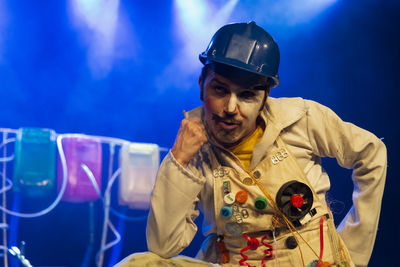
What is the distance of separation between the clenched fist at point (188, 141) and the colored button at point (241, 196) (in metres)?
0.20

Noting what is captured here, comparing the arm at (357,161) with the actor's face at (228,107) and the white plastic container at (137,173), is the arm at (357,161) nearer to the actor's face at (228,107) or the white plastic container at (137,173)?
the actor's face at (228,107)

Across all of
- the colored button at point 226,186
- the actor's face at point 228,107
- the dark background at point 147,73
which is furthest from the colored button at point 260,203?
the dark background at point 147,73

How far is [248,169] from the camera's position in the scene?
1800 millimetres

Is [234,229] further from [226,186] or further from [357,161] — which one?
[357,161]

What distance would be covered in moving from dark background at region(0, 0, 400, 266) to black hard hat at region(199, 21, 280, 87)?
1.50 metres

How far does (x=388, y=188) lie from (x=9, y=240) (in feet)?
7.41

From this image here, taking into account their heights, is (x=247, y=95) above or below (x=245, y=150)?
above

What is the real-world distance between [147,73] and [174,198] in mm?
1660

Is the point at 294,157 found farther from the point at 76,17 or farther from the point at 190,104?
the point at 76,17

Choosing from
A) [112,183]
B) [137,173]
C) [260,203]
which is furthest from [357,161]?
[112,183]

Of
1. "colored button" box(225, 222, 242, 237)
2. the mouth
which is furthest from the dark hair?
"colored button" box(225, 222, 242, 237)

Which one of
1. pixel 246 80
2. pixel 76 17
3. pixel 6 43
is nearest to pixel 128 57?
pixel 76 17

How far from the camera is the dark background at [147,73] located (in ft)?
9.91

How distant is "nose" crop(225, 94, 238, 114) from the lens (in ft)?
5.54
